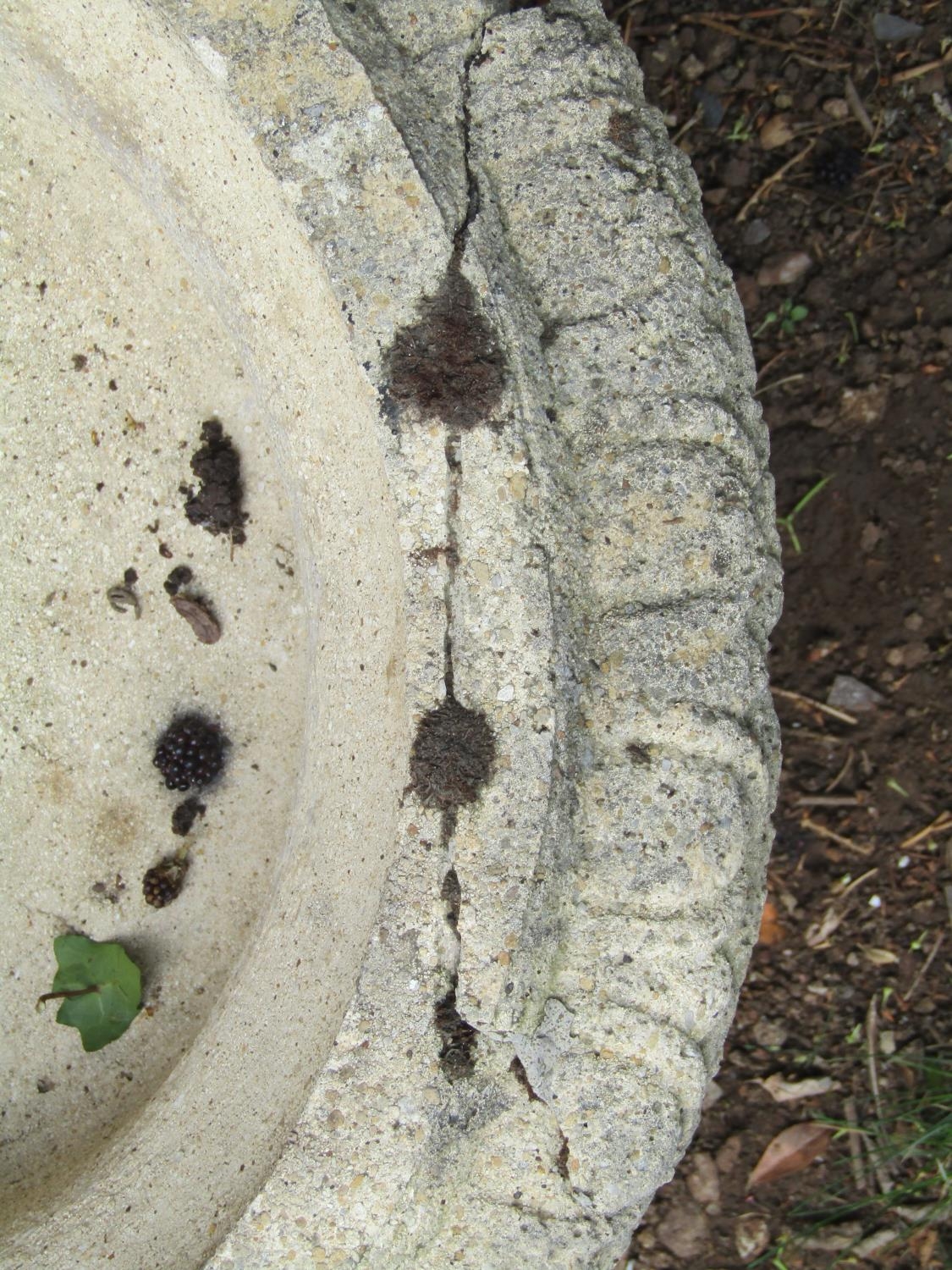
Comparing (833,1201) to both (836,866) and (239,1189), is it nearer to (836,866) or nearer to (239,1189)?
(836,866)

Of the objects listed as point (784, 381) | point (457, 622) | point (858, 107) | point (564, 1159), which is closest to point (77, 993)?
point (564, 1159)

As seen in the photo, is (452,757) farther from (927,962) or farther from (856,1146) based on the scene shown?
(856,1146)

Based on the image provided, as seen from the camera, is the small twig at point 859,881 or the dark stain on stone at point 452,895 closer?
the dark stain on stone at point 452,895

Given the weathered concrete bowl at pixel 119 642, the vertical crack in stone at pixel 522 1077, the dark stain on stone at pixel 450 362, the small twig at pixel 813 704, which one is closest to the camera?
the dark stain on stone at pixel 450 362

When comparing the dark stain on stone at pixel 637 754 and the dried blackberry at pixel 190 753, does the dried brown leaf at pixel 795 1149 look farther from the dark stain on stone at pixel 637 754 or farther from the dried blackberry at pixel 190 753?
the dried blackberry at pixel 190 753

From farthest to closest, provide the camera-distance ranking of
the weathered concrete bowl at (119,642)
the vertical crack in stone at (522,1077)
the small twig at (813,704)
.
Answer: the small twig at (813,704) < the weathered concrete bowl at (119,642) < the vertical crack in stone at (522,1077)

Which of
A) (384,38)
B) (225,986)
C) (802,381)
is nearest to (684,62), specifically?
(802,381)

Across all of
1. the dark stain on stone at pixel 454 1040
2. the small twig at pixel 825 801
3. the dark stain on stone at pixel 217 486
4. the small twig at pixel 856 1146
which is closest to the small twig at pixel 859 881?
the small twig at pixel 825 801

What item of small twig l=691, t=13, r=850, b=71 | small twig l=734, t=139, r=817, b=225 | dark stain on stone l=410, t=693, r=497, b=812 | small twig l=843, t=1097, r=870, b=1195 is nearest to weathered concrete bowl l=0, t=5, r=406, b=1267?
dark stain on stone l=410, t=693, r=497, b=812
